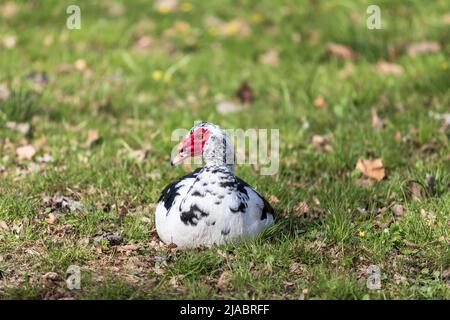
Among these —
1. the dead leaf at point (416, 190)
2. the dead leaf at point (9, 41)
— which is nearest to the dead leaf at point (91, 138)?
the dead leaf at point (9, 41)

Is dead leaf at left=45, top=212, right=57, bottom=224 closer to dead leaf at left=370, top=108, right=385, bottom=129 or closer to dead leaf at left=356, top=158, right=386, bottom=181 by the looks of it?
dead leaf at left=356, top=158, right=386, bottom=181

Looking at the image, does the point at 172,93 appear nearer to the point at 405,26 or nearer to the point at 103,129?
the point at 103,129

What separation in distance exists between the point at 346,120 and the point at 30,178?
2.94m

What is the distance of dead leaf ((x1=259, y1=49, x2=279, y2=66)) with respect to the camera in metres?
8.59

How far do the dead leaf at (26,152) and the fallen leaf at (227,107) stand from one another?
194 cm

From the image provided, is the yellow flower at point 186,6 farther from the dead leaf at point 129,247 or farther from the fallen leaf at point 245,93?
the dead leaf at point 129,247

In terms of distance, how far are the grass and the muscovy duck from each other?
100mm

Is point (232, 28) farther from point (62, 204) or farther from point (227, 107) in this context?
point (62, 204)

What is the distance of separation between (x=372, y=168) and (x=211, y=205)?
1949 millimetres

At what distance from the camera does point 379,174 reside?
6.04 m

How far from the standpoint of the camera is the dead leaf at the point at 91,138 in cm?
664

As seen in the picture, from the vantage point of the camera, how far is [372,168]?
6102 mm
